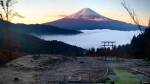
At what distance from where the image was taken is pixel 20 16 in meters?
Answer: 39.9

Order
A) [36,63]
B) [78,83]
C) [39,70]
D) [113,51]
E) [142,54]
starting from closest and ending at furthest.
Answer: [78,83] < [39,70] < [36,63] < [142,54] < [113,51]

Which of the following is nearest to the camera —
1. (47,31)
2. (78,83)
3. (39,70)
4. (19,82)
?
(78,83)

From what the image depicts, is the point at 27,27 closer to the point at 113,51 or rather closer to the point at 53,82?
the point at 113,51

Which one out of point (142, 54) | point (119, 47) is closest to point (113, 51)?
point (119, 47)

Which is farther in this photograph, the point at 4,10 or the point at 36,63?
the point at 4,10

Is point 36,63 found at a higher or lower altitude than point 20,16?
lower

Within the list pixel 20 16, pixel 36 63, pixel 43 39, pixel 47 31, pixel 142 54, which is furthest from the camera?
pixel 47 31

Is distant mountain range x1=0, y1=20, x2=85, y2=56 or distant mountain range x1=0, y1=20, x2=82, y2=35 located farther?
distant mountain range x1=0, y1=20, x2=82, y2=35

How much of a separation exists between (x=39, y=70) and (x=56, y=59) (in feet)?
29.9

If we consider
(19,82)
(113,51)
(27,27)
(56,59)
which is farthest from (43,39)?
(19,82)

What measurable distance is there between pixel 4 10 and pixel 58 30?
56.3 metres

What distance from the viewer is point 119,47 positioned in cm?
7188

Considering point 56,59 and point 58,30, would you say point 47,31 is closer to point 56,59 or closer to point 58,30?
point 58,30

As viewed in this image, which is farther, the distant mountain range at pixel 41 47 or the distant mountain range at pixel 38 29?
the distant mountain range at pixel 38 29
